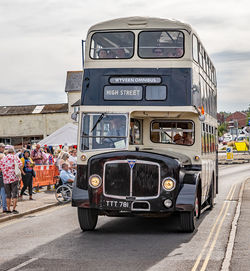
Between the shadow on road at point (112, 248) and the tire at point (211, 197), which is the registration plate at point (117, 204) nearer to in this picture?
the shadow on road at point (112, 248)

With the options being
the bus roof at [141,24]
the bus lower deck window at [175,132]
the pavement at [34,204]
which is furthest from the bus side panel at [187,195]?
the pavement at [34,204]

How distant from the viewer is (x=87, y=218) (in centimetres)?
1245

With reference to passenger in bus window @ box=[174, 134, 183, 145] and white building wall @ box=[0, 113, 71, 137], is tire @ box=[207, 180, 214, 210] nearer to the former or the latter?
passenger in bus window @ box=[174, 134, 183, 145]

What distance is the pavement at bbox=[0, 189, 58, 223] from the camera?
15.7 m

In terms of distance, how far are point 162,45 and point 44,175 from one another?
41.2 feet

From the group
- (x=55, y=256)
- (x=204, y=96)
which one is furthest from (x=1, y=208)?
(x=55, y=256)

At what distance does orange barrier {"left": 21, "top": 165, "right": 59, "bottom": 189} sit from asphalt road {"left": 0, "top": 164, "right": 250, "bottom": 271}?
24.4ft

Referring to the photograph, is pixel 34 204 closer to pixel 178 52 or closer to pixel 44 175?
pixel 44 175

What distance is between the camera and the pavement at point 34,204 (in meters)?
15.7

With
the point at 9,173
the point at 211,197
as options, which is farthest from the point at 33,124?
the point at 9,173

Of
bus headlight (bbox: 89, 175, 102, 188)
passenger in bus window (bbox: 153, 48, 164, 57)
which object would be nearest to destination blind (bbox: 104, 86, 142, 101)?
passenger in bus window (bbox: 153, 48, 164, 57)

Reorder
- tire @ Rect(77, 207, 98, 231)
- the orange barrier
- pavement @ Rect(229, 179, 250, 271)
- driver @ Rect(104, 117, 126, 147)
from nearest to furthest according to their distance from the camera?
pavement @ Rect(229, 179, 250, 271) < driver @ Rect(104, 117, 126, 147) < tire @ Rect(77, 207, 98, 231) < the orange barrier

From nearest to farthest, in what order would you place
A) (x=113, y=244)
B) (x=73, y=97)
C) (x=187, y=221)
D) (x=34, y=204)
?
(x=113, y=244) → (x=187, y=221) → (x=34, y=204) → (x=73, y=97)

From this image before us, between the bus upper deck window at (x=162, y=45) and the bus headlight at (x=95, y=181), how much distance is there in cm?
283
